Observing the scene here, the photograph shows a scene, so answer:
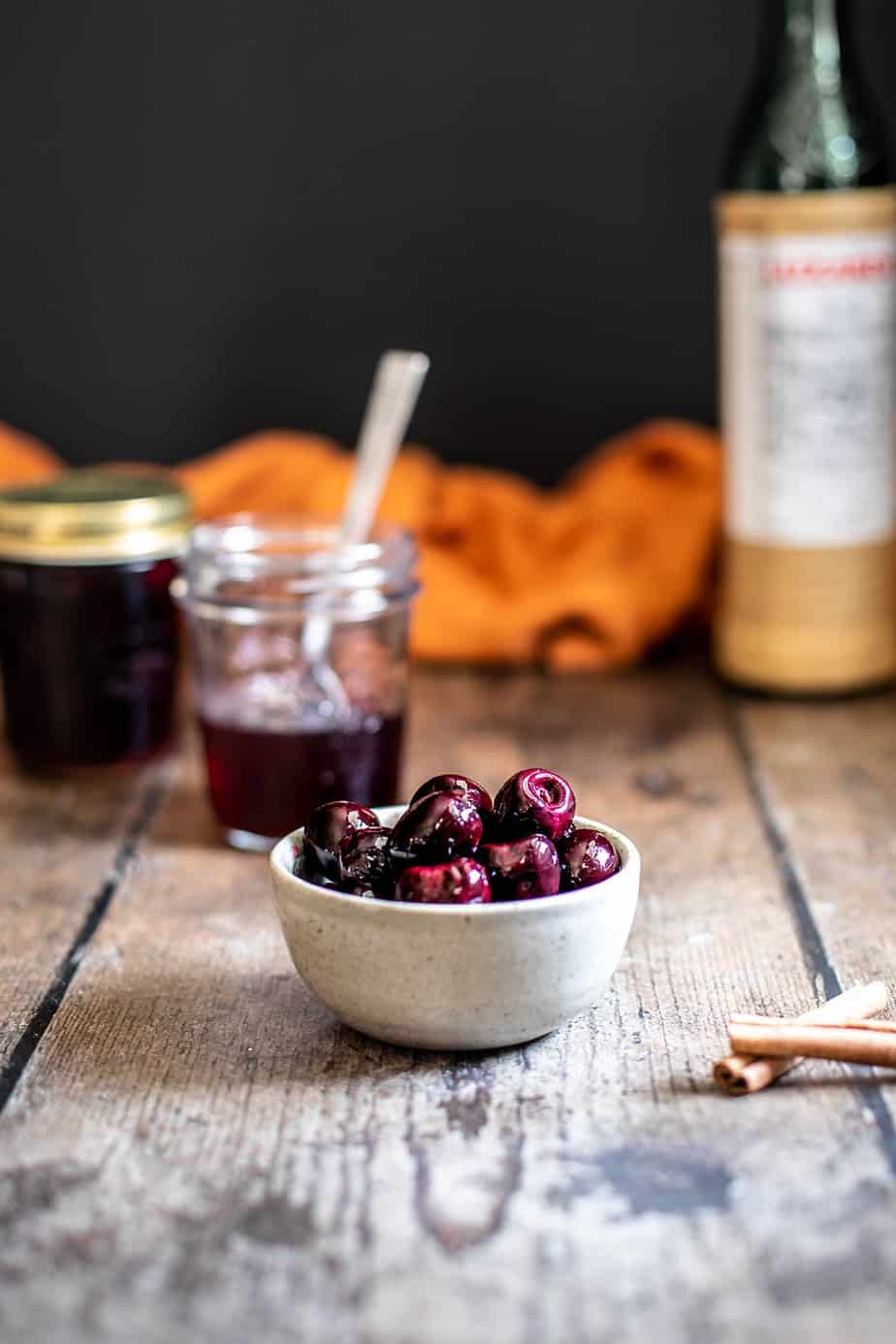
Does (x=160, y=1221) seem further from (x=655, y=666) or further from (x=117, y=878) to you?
(x=655, y=666)

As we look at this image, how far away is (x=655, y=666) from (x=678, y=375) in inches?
13.6

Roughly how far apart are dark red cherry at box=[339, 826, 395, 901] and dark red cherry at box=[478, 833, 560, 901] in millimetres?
47

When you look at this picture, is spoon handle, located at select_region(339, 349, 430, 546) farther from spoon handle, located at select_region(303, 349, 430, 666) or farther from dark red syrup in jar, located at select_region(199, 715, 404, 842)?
dark red syrup in jar, located at select_region(199, 715, 404, 842)

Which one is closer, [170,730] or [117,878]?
[117,878]

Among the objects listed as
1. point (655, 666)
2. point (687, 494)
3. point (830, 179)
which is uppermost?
point (830, 179)

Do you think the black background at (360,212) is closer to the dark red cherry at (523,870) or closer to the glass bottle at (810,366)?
the glass bottle at (810,366)

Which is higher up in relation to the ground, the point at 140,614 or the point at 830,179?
the point at 830,179

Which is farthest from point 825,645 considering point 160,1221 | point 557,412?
point 160,1221

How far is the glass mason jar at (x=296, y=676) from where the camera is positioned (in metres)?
1.06

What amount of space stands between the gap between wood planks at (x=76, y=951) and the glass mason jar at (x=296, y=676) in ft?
0.21

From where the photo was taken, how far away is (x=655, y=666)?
1.52 metres

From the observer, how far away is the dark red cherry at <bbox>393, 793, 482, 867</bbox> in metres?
0.73

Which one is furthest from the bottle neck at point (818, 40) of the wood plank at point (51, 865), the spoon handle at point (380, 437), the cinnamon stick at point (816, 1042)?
the cinnamon stick at point (816, 1042)

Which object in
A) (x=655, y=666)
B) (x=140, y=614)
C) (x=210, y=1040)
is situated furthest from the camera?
(x=655, y=666)
